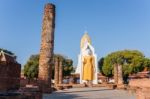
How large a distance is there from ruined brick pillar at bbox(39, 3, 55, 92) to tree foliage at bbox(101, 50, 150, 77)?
34109mm

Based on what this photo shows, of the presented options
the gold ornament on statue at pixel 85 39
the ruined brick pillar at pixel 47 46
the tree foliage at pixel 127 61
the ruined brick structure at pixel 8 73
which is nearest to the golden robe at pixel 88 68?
the ruined brick pillar at pixel 47 46

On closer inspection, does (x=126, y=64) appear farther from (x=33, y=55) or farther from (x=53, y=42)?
(x=53, y=42)

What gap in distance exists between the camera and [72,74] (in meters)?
58.8

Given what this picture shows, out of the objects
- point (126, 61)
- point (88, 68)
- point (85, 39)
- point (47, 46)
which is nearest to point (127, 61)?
point (126, 61)

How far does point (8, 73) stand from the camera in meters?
6.87

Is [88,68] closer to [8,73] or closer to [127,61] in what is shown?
[127,61]

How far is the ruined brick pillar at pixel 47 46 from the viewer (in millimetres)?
19266

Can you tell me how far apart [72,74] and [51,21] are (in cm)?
3933

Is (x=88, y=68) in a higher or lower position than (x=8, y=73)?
higher

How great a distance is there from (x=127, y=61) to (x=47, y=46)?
38931 mm

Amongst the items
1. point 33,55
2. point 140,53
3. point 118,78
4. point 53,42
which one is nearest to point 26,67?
point 33,55

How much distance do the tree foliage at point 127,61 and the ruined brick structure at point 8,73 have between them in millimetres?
46015

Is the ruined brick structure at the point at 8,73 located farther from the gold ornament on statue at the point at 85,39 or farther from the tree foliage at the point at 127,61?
the gold ornament on statue at the point at 85,39

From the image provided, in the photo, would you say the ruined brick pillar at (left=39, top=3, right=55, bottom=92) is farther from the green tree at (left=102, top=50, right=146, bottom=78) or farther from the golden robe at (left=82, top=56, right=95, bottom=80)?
the green tree at (left=102, top=50, right=146, bottom=78)
